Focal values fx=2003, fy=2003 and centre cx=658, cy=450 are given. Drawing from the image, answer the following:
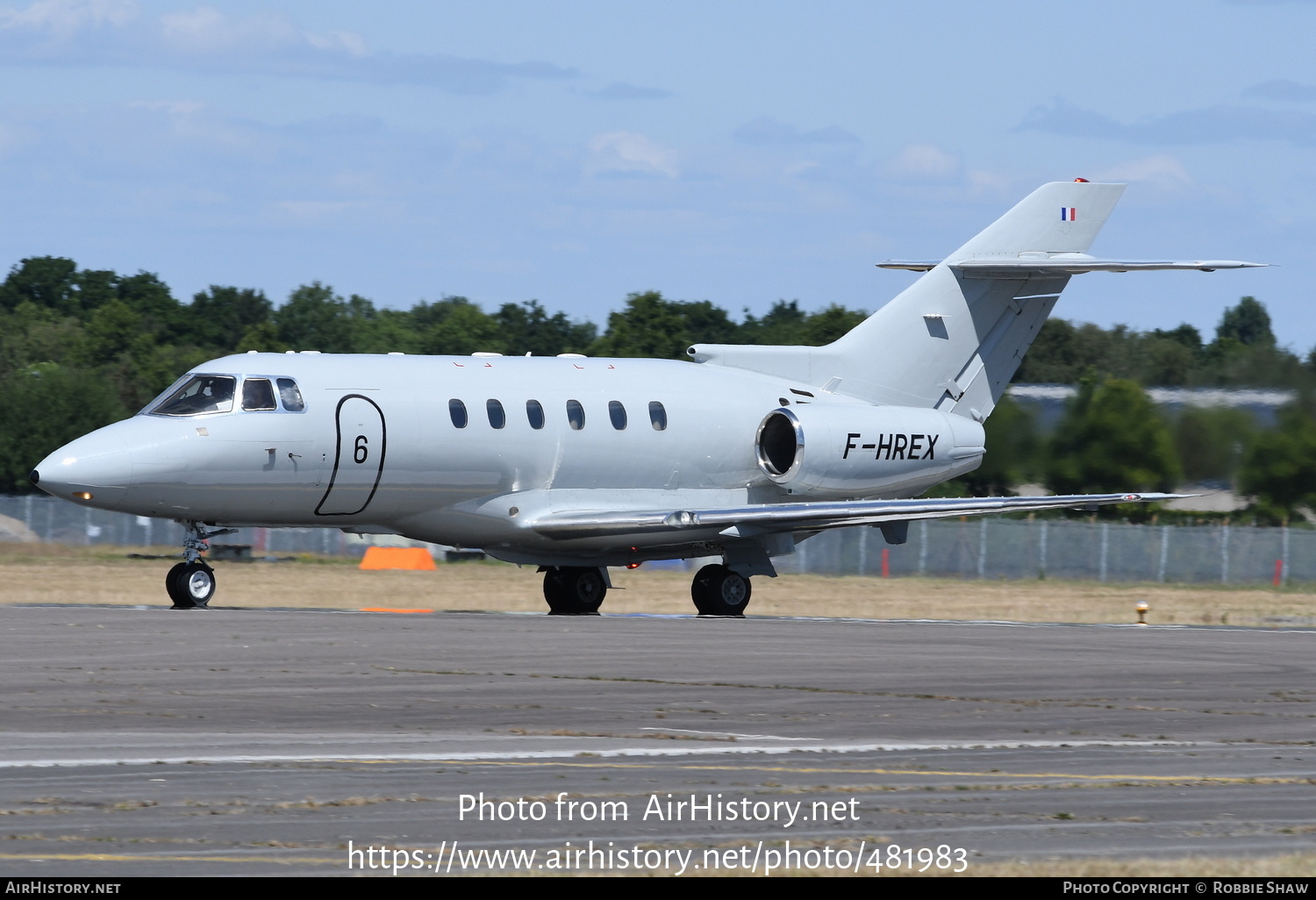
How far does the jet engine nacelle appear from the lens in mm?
30172

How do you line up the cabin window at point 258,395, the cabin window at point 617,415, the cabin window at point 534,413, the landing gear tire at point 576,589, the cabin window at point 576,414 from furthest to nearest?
the landing gear tire at point 576,589
the cabin window at point 617,415
the cabin window at point 576,414
the cabin window at point 534,413
the cabin window at point 258,395

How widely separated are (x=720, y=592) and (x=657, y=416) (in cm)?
275

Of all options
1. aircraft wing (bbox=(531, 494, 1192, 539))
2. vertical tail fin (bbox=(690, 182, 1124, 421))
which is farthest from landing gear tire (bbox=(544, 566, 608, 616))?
vertical tail fin (bbox=(690, 182, 1124, 421))

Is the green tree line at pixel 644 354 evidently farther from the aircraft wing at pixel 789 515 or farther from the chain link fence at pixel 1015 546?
the aircraft wing at pixel 789 515

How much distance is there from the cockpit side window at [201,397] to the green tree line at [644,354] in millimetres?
18425

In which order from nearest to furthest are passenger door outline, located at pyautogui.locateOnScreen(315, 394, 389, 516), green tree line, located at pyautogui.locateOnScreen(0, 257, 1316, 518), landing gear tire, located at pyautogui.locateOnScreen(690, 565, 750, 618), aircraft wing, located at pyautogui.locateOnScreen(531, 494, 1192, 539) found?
passenger door outline, located at pyautogui.locateOnScreen(315, 394, 389, 516)
aircraft wing, located at pyautogui.locateOnScreen(531, 494, 1192, 539)
landing gear tire, located at pyautogui.locateOnScreen(690, 565, 750, 618)
green tree line, located at pyautogui.locateOnScreen(0, 257, 1316, 518)

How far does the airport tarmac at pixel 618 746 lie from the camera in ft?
31.8

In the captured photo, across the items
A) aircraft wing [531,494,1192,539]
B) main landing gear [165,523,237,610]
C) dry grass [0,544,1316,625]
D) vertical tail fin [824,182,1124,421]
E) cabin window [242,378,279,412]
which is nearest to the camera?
main landing gear [165,523,237,610]

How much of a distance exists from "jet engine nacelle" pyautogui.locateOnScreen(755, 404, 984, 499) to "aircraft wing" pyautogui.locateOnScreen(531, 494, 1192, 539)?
74.2 inches

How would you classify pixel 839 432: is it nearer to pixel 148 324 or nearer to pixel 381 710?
pixel 381 710

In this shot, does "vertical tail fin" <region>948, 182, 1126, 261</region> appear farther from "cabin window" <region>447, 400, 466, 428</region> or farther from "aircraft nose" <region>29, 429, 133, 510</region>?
"aircraft nose" <region>29, 429, 133, 510</region>

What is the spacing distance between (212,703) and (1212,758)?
24.4ft

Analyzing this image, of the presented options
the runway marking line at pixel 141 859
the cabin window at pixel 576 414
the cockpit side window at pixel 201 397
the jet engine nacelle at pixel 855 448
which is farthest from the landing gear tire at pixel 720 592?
the runway marking line at pixel 141 859
